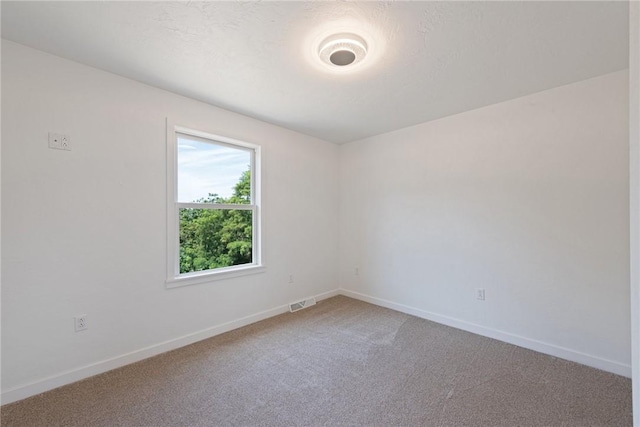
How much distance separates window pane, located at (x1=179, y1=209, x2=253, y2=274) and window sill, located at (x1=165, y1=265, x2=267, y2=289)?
92mm

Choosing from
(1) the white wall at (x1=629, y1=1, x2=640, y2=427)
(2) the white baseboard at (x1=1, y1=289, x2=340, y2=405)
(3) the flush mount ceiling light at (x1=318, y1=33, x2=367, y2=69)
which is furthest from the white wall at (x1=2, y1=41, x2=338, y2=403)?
(1) the white wall at (x1=629, y1=1, x2=640, y2=427)

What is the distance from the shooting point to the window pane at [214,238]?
9.32ft

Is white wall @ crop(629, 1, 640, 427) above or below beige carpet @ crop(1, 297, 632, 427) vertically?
above

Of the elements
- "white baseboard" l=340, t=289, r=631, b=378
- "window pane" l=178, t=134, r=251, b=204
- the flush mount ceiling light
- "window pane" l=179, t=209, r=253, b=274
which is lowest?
"white baseboard" l=340, t=289, r=631, b=378

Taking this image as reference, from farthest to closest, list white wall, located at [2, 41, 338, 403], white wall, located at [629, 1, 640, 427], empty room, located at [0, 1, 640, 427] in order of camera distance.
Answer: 1. white wall, located at [2, 41, 338, 403]
2. empty room, located at [0, 1, 640, 427]
3. white wall, located at [629, 1, 640, 427]

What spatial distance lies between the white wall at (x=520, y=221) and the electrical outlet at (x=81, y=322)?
3.15 metres

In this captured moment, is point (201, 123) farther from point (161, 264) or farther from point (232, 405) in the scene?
point (232, 405)

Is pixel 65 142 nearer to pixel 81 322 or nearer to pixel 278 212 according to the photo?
pixel 81 322

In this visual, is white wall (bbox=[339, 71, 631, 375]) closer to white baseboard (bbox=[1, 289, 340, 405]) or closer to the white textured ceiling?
the white textured ceiling

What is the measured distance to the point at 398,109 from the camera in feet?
9.86

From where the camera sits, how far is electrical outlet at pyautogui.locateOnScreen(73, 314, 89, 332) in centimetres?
212

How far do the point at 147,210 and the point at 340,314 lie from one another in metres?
2.46

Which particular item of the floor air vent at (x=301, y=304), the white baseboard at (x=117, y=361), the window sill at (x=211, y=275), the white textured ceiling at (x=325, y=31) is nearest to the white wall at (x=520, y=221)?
the white textured ceiling at (x=325, y=31)

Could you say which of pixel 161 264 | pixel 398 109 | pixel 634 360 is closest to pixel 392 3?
pixel 398 109
